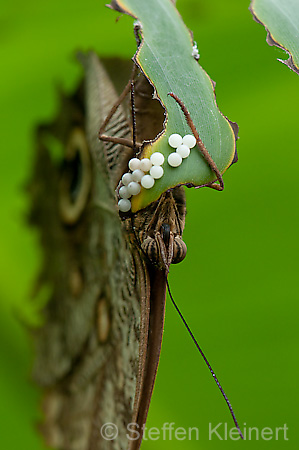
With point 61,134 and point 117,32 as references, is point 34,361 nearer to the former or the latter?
point 61,134


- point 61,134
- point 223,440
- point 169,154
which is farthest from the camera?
point 61,134

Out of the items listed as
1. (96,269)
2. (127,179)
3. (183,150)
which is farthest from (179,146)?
(96,269)

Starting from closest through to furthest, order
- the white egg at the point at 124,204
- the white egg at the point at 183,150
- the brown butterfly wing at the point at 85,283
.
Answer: the white egg at the point at 183,150 → the white egg at the point at 124,204 → the brown butterfly wing at the point at 85,283

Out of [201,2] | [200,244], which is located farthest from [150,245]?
[201,2]

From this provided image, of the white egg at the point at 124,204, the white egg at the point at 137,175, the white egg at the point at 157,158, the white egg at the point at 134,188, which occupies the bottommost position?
the white egg at the point at 124,204

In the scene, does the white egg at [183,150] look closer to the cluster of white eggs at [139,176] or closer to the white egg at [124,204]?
the cluster of white eggs at [139,176]

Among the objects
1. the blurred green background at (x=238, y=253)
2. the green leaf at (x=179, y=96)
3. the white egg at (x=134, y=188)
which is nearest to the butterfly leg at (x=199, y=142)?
the green leaf at (x=179, y=96)

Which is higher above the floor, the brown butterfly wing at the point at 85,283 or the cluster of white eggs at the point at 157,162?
the cluster of white eggs at the point at 157,162

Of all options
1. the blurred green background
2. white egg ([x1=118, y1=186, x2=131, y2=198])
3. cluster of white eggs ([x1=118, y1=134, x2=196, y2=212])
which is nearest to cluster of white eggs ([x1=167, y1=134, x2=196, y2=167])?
cluster of white eggs ([x1=118, y1=134, x2=196, y2=212])

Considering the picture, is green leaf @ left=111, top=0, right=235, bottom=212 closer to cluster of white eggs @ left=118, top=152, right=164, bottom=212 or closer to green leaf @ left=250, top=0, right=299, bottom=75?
cluster of white eggs @ left=118, top=152, right=164, bottom=212
